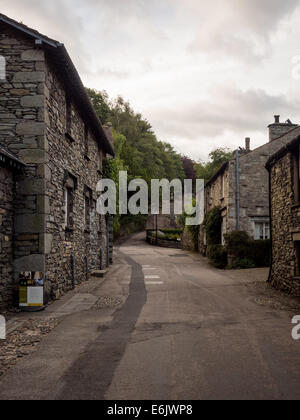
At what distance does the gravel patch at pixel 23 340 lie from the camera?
5.34 metres

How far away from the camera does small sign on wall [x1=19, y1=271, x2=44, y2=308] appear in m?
8.57

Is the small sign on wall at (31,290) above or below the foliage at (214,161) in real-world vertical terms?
below

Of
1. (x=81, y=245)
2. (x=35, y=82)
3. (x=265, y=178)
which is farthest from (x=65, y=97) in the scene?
(x=265, y=178)

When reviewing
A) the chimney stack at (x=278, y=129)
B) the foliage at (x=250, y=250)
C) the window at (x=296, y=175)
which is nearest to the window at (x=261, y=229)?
the foliage at (x=250, y=250)

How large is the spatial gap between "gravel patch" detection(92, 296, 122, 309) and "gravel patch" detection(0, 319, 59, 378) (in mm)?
1760

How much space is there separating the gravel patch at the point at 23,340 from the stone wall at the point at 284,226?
708 centimetres

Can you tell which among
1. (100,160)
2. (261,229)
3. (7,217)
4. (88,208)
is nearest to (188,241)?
(261,229)

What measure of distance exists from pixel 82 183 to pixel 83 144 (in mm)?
1428

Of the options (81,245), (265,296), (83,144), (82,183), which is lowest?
(265,296)

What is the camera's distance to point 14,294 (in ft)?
28.9

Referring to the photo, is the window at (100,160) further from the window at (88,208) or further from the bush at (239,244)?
the bush at (239,244)

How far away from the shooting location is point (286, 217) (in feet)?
39.6

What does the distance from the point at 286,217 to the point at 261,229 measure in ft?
29.2
